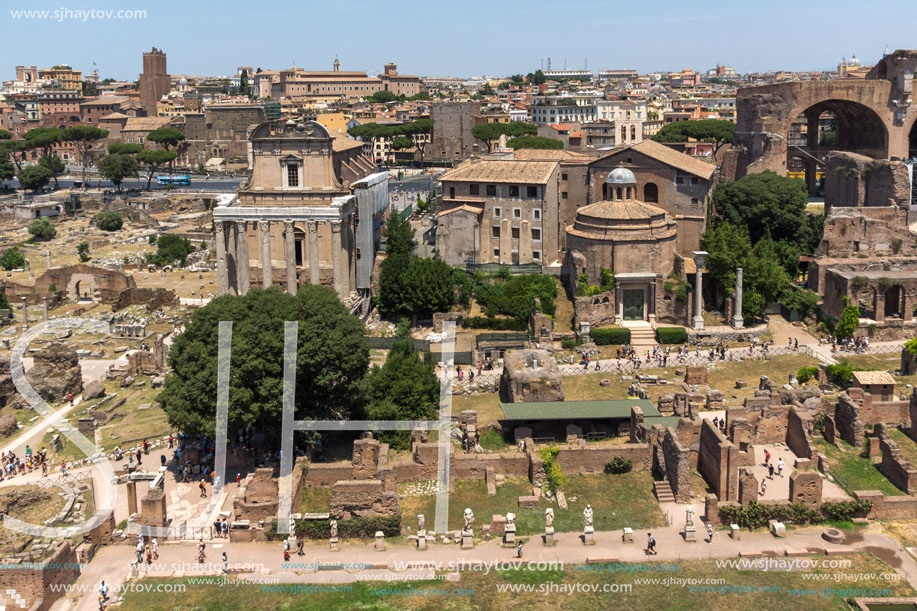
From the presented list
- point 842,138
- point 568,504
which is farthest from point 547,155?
point 568,504

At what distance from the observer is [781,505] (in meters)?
33.7

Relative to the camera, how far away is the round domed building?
55.8 meters

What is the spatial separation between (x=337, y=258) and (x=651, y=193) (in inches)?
862

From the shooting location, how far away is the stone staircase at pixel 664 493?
35562 mm

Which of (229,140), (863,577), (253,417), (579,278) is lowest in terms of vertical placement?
(863,577)

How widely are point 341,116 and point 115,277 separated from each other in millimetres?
85683

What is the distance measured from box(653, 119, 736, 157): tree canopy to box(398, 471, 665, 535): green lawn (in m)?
83.3

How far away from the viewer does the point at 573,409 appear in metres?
41.4

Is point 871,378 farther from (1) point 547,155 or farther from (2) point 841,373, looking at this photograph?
(1) point 547,155

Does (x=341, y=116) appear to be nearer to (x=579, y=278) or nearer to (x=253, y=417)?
(x=579, y=278)

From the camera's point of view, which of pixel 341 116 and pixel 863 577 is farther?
pixel 341 116

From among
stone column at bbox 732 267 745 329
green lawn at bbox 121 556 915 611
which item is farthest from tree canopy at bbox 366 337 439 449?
stone column at bbox 732 267 745 329

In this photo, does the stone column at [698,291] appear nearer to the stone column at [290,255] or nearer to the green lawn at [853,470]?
the green lawn at [853,470]

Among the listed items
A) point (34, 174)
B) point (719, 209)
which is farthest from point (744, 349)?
point (34, 174)
